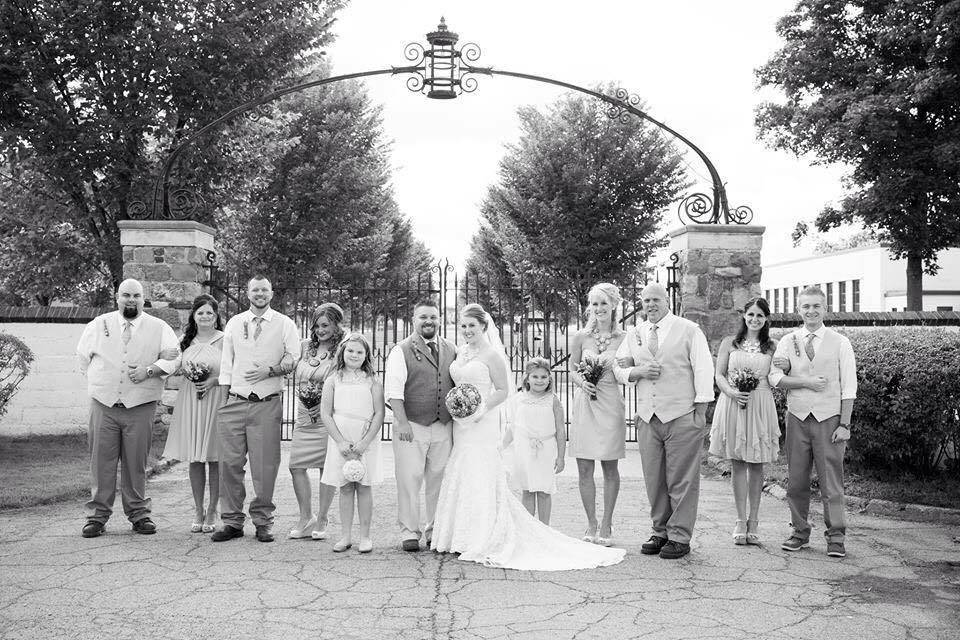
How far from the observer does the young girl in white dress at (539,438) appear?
6969 mm

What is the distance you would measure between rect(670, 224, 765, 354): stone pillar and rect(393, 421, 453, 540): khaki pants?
588cm

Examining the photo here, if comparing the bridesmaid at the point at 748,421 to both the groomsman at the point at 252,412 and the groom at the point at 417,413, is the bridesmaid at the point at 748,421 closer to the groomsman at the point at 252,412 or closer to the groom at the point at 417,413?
the groom at the point at 417,413

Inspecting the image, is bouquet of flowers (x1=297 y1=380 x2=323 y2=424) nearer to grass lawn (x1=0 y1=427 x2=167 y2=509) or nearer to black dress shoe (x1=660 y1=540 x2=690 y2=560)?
black dress shoe (x1=660 y1=540 x2=690 y2=560)

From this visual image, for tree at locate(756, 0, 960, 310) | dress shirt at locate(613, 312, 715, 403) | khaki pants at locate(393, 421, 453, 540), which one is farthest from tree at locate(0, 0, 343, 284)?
tree at locate(756, 0, 960, 310)

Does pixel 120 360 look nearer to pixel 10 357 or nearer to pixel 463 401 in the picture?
pixel 463 401

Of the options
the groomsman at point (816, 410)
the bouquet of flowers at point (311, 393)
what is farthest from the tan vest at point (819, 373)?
the bouquet of flowers at point (311, 393)

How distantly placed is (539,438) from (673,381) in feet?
3.53

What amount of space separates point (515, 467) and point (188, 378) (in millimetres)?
2663

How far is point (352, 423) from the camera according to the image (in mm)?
6797

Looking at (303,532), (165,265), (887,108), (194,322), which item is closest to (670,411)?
(303,532)

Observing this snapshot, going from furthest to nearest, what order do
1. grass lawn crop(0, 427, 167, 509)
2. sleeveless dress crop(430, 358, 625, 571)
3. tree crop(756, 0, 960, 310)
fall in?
tree crop(756, 0, 960, 310) < grass lawn crop(0, 427, 167, 509) < sleeveless dress crop(430, 358, 625, 571)

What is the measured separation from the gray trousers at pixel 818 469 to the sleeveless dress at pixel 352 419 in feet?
10.1

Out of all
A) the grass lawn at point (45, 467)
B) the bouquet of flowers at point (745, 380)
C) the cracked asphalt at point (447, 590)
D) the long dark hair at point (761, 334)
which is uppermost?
the long dark hair at point (761, 334)

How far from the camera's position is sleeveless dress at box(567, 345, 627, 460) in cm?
695
